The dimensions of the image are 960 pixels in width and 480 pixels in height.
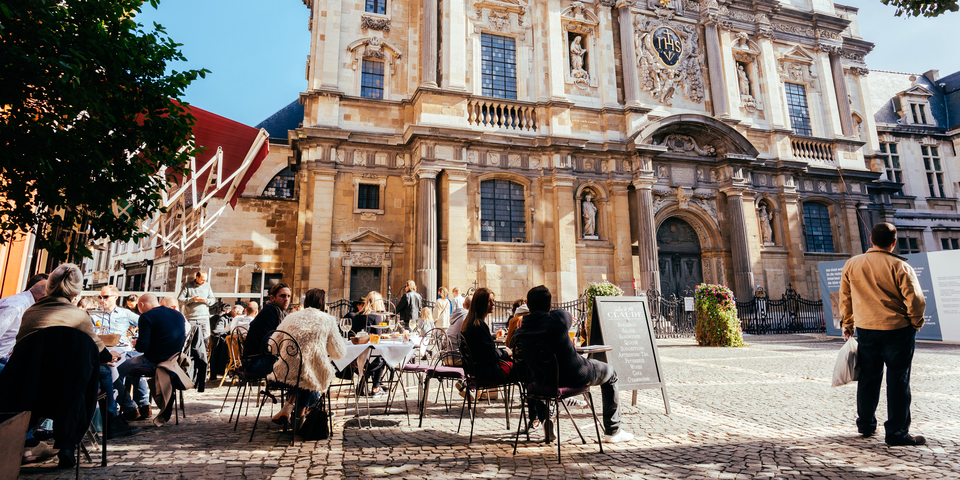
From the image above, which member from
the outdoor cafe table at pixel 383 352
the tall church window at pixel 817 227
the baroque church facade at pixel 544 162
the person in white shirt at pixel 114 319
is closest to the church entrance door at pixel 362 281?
the baroque church facade at pixel 544 162

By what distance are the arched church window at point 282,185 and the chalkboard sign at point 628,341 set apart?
680 inches

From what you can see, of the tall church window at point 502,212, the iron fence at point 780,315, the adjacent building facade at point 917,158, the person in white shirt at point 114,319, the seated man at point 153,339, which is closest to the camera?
→ the seated man at point 153,339

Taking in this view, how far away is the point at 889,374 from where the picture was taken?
4.19 m

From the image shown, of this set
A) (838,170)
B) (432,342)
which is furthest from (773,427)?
(838,170)

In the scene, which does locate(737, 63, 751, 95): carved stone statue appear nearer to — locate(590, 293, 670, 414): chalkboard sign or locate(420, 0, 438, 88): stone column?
locate(420, 0, 438, 88): stone column

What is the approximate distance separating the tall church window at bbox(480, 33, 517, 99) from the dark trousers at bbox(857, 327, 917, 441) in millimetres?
15326

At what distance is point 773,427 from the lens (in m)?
4.77

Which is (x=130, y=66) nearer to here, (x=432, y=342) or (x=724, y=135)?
(x=432, y=342)

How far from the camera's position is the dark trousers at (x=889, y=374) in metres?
4.06

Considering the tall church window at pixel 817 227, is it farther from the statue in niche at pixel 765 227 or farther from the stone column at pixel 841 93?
the stone column at pixel 841 93

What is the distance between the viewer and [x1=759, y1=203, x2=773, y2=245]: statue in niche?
64.8ft

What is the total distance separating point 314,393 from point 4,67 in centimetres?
387

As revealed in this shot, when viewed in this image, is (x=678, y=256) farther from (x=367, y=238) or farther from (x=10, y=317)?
(x=10, y=317)

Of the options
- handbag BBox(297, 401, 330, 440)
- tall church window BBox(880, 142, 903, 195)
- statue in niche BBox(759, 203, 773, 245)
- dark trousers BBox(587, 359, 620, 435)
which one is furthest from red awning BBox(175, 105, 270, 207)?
tall church window BBox(880, 142, 903, 195)
